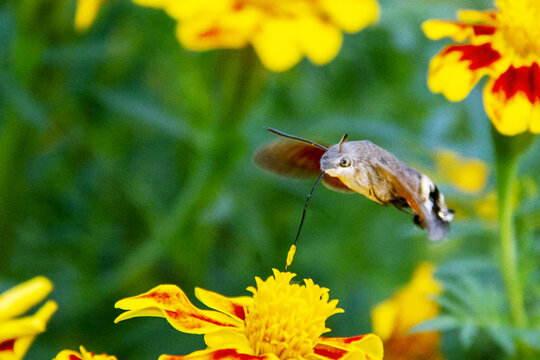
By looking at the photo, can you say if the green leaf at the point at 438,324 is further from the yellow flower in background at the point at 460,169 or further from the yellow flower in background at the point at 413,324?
the yellow flower in background at the point at 460,169

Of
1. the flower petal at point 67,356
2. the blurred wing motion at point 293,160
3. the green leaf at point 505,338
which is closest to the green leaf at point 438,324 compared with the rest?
the green leaf at point 505,338

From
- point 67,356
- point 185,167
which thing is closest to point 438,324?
point 67,356

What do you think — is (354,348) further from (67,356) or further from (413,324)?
(413,324)

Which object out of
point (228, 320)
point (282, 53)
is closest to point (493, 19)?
point (282, 53)

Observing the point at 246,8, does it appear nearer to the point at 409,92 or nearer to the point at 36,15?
the point at 36,15

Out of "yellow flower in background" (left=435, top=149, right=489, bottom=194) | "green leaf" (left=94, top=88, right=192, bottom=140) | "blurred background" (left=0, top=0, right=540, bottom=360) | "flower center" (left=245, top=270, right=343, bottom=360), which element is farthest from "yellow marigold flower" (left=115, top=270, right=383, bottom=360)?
"yellow flower in background" (left=435, top=149, right=489, bottom=194)

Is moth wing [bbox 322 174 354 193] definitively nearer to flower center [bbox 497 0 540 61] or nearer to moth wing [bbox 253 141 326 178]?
moth wing [bbox 253 141 326 178]
